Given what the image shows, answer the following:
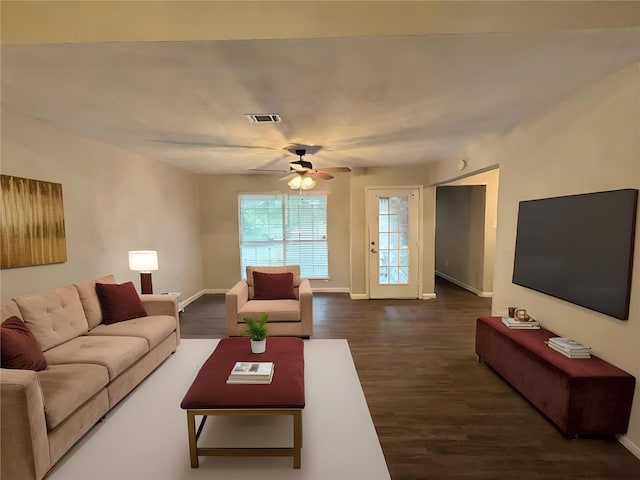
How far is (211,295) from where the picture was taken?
6.21 m

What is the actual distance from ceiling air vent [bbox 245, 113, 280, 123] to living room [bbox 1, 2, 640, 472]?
28.4 inches

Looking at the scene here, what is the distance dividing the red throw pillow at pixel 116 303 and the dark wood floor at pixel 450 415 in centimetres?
98

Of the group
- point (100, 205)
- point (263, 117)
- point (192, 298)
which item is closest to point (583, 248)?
point (263, 117)

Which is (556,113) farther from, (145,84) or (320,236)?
(320,236)

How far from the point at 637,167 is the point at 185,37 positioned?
278 centimetres

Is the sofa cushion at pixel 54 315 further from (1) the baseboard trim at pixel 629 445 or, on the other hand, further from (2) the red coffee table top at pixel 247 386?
(1) the baseboard trim at pixel 629 445

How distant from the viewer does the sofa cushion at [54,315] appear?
2371 mm

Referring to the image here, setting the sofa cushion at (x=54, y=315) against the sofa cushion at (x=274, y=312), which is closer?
the sofa cushion at (x=54, y=315)

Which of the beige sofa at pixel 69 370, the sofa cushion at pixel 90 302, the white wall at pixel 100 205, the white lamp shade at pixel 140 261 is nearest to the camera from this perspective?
the beige sofa at pixel 69 370

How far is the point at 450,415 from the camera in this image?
91.7 inches

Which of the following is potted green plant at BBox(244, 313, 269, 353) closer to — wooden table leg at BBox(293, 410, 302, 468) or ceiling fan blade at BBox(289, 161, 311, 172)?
wooden table leg at BBox(293, 410, 302, 468)

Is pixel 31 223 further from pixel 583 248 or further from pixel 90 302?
pixel 583 248

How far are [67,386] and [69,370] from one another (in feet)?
0.71

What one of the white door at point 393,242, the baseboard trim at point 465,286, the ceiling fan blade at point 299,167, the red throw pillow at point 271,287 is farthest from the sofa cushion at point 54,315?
the baseboard trim at point 465,286
